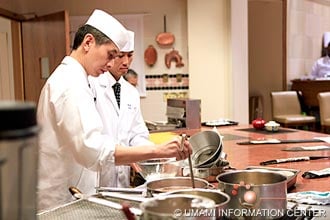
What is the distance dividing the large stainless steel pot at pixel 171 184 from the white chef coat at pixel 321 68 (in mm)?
5760

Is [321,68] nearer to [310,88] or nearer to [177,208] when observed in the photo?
[310,88]

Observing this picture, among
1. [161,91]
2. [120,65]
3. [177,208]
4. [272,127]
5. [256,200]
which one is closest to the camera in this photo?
[177,208]

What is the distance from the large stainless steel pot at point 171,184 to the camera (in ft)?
3.91

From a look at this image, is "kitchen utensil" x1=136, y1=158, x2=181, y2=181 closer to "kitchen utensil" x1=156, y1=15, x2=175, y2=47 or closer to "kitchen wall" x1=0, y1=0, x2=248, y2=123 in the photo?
"kitchen wall" x1=0, y1=0, x2=248, y2=123

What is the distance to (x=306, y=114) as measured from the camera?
20.5 feet

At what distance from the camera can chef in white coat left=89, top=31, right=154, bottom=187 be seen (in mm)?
2006

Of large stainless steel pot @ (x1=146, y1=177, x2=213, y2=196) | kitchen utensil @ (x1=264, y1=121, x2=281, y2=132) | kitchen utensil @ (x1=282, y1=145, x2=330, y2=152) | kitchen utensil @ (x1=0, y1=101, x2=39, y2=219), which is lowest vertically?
kitchen utensil @ (x1=282, y1=145, x2=330, y2=152)

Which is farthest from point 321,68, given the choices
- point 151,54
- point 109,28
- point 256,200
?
point 256,200

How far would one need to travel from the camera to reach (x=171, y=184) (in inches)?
49.0

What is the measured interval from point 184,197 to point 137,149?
473 mm

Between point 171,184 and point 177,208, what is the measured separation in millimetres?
377

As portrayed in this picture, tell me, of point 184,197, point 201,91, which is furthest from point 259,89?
point 184,197

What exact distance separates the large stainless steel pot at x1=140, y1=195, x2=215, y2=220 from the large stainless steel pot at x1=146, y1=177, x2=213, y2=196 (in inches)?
11.6

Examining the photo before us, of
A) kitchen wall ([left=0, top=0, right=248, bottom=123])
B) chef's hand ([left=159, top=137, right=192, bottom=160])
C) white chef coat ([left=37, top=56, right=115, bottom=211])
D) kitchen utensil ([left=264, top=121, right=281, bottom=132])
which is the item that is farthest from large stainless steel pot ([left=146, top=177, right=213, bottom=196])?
kitchen wall ([left=0, top=0, right=248, bottom=123])
